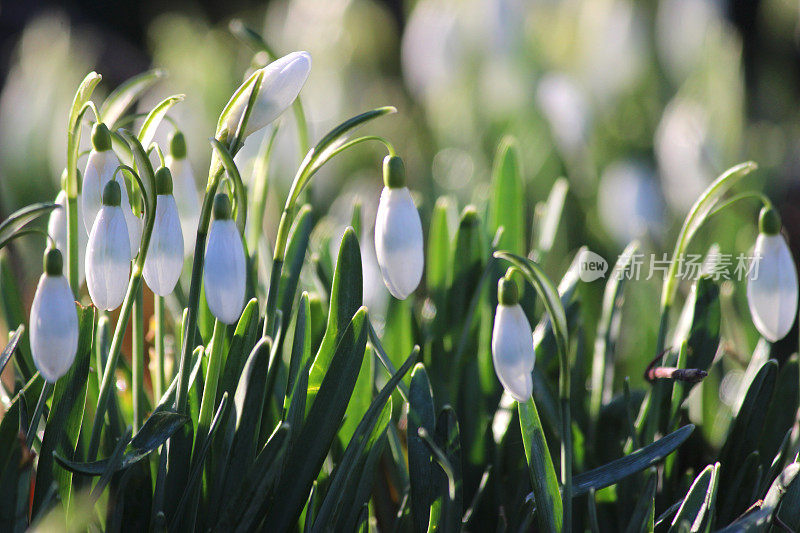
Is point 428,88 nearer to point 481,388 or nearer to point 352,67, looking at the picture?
point 352,67

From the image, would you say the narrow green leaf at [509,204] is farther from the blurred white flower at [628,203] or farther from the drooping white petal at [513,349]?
the blurred white flower at [628,203]

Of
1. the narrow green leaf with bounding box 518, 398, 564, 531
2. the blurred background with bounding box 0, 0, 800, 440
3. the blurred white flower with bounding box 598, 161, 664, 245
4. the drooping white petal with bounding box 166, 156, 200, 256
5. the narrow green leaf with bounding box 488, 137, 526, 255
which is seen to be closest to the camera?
the narrow green leaf with bounding box 518, 398, 564, 531

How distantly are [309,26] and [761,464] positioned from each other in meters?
2.09

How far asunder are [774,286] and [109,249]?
604 mm

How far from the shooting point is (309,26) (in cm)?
260

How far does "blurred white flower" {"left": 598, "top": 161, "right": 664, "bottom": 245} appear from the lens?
171cm

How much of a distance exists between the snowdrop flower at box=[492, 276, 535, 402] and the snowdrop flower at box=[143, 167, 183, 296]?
270 mm

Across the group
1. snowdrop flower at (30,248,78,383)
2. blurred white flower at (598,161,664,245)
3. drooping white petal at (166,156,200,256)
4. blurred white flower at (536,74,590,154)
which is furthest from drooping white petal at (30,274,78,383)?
blurred white flower at (536,74,590,154)

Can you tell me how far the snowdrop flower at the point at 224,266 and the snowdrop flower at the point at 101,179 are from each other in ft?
0.23

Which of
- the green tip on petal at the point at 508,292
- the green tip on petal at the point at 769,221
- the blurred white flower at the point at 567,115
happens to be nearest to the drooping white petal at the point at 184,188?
the green tip on petal at the point at 508,292

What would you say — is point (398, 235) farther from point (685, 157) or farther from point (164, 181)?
point (685, 157)

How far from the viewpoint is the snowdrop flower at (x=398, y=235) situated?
68cm

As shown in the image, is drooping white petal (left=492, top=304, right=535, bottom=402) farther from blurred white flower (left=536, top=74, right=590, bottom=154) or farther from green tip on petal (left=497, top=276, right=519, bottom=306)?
blurred white flower (left=536, top=74, right=590, bottom=154)

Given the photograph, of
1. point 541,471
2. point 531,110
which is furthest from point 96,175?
point 531,110
